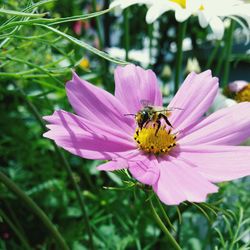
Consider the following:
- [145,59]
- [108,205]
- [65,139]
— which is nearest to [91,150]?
[65,139]

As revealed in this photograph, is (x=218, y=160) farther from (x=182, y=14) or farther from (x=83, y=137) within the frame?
(x=182, y=14)

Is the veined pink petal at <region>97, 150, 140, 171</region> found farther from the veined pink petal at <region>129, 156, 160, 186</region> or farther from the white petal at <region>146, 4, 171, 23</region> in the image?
the white petal at <region>146, 4, 171, 23</region>

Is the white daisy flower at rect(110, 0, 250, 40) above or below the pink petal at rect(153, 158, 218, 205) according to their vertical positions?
above

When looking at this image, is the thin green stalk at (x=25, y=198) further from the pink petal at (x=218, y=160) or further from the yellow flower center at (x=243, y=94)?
the yellow flower center at (x=243, y=94)

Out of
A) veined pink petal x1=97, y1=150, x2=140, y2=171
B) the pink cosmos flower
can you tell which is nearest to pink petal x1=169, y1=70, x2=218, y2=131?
the pink cosmos flower

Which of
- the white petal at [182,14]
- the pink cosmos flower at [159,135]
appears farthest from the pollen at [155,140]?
the white petal at [182,14]

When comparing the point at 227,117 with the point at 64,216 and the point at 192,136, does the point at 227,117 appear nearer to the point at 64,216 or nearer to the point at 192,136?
the point at 192,136

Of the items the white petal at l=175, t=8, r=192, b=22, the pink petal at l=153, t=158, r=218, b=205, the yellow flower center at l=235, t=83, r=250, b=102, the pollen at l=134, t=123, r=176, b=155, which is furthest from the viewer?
the yellow flower center at l=235, t=83, r=250, b=102
